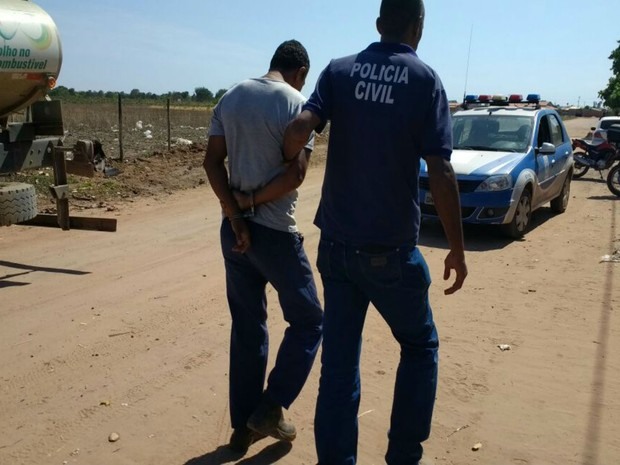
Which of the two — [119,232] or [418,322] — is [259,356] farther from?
[119,232]

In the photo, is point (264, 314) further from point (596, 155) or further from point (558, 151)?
point (596, 155)

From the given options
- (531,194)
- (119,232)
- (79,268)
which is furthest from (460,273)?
(531,194)

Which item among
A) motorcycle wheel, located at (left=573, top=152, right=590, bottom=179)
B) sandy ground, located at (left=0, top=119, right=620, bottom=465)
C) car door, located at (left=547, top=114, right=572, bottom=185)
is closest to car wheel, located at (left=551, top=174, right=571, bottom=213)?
car door, located at (left=547, top=114, right=572, bottom=185)

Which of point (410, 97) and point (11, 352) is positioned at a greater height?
point (410, 97)

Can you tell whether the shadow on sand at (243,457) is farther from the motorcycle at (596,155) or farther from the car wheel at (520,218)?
the motorcycle at (596,155)

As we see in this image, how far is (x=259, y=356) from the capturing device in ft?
11.1

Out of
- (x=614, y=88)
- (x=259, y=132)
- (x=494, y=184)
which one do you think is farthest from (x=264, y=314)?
(x=614, y=88)

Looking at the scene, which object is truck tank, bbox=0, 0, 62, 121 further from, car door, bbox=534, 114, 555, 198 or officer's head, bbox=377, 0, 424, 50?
car door, bbox=534, 114, 555, 198

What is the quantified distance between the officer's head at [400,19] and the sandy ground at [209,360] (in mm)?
2120

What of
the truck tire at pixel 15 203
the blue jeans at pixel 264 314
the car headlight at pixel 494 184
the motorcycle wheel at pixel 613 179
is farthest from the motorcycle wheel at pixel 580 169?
the blue jeans at pixel 264 314

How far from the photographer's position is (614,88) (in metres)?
54.1

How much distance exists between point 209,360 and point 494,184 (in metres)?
5.32

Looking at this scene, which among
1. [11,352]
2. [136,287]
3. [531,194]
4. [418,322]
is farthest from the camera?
[531,194]

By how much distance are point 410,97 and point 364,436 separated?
1965 mm
